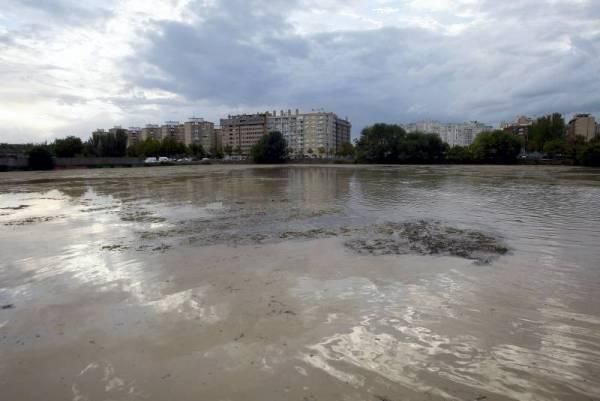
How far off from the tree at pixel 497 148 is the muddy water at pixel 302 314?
283 feet

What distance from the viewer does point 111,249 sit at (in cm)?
1016

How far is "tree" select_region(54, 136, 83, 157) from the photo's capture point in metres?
97.8

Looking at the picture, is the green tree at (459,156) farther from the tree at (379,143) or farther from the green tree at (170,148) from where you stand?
the green tree at (170,148)

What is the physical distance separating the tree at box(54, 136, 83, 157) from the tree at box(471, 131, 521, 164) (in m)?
97.0

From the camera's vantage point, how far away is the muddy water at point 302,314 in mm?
4102

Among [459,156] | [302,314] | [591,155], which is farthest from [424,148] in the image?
[302,314]

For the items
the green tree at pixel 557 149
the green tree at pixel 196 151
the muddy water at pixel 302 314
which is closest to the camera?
the muddy water at pixel 302 314

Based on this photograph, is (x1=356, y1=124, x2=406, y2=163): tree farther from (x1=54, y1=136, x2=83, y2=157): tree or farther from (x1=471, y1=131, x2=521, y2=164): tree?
(x1=54, y1=136, x2=83, y2=157): tree

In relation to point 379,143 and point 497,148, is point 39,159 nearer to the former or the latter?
point 379,143

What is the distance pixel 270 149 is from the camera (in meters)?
105

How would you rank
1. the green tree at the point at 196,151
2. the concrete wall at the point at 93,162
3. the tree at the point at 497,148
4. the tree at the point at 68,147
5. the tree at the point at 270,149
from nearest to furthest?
1. the concrete wall at the point at 93,162
2. the tree at the point at 497,148
3. the tree at the point at 68,147
4. the tree at the point at 270,149
5. the green tree at the point at 196,151

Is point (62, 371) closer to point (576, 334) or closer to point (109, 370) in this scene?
point (109, 370)

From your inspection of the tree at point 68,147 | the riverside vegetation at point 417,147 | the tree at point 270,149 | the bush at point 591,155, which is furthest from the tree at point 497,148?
the tree at point 68,147

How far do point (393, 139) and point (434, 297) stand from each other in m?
96.6
